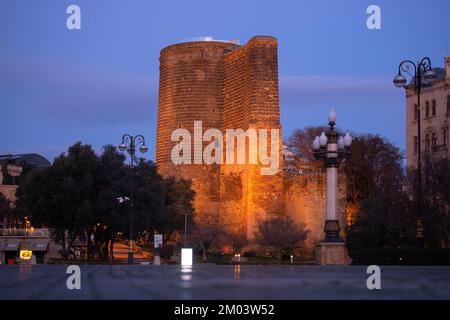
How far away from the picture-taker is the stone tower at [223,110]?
69.2 metres

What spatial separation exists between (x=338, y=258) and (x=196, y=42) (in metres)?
53.7

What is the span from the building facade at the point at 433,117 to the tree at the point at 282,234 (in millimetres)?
17715

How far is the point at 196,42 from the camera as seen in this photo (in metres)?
82.2

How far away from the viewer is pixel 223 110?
79250 mm

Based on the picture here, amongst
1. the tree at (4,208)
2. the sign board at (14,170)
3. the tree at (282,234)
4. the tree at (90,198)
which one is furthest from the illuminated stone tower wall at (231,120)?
the sign board at (14,170)

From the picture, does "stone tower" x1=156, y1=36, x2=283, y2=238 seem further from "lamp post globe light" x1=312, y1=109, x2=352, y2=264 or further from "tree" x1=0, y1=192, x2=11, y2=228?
"lamp post globe light" x1=312, y1=109, x2=352, y2=264

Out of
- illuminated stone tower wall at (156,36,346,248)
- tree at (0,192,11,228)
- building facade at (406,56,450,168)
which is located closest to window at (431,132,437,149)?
building facade at (406,56,450,168)

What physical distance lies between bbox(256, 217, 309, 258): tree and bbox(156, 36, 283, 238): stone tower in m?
3.13

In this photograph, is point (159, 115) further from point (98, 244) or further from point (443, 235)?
point (443, 235)

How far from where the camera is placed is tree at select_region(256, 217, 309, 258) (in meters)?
62.6

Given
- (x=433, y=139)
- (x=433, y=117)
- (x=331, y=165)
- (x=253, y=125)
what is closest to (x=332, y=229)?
(x=331, y=165)

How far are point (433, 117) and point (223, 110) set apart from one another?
63.6 feet

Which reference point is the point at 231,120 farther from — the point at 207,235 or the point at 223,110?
the point at 207,235

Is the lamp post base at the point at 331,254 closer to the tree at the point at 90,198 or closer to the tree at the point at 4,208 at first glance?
the tree at the point at 90,198
